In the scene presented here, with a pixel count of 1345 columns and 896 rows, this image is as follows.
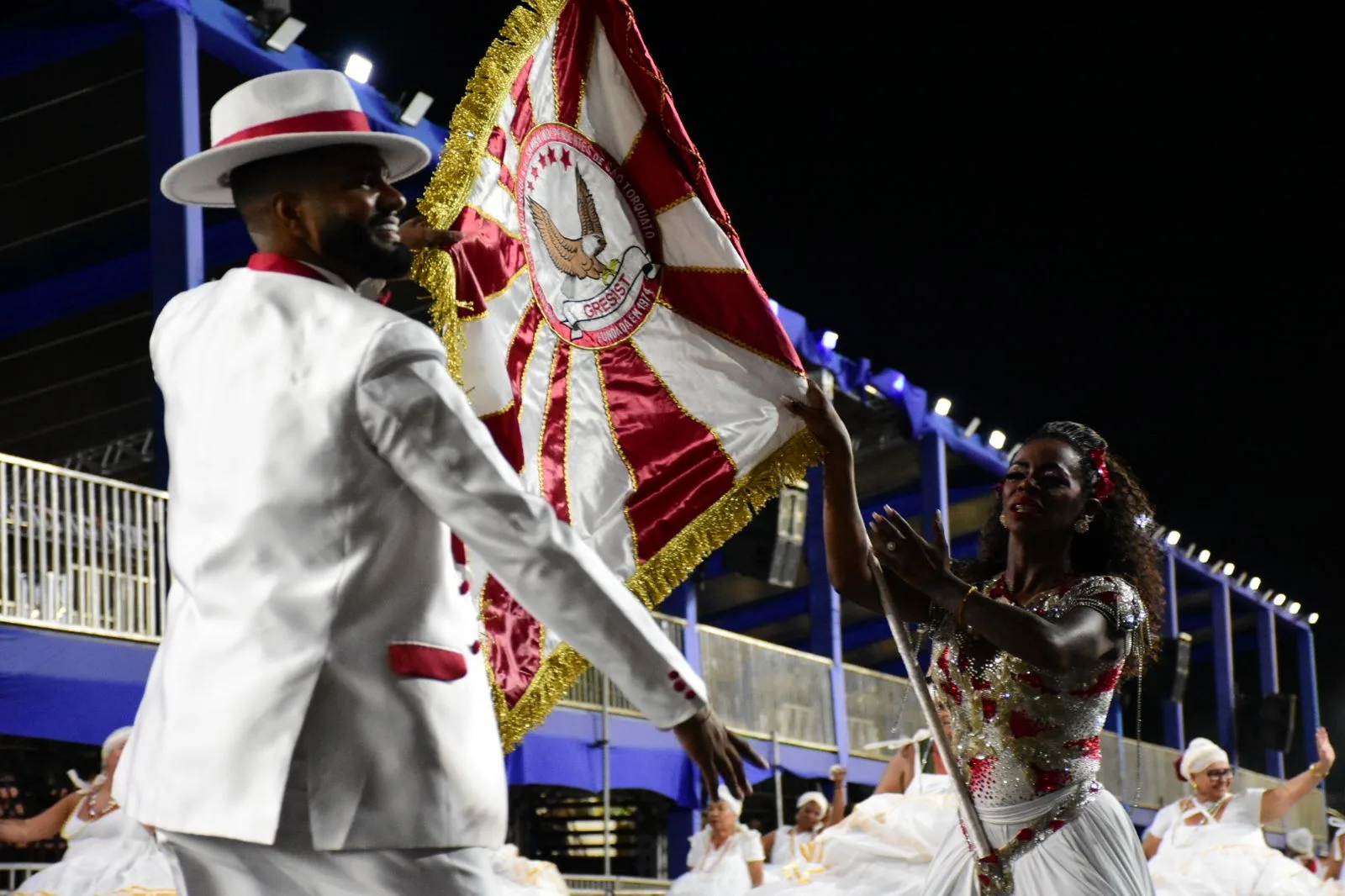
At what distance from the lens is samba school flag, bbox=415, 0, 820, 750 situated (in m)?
4.66

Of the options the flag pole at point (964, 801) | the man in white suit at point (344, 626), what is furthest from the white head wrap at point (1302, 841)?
the man in white suit at point (344, 626)

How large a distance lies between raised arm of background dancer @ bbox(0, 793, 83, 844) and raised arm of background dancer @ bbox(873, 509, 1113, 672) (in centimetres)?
605

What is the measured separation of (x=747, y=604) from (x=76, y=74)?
67.8ft

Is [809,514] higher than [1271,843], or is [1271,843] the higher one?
[809,514]

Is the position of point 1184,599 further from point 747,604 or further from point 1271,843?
point 747,604

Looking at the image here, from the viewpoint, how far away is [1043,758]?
384 centimetres

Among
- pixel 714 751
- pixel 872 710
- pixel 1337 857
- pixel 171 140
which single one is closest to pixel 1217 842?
pixel 1337 857

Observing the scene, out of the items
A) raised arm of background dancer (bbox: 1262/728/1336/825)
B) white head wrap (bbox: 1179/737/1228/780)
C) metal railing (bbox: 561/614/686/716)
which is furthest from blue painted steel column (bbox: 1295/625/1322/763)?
raised arm of background dancer (bbox: 1262/728/1336/825)

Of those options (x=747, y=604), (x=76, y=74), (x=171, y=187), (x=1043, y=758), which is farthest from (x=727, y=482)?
(x=747, y=604)

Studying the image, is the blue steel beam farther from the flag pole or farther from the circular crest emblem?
the flag pole

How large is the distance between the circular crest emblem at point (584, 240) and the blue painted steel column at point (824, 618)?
49.0ft

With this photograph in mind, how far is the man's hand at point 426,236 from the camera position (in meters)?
4.32

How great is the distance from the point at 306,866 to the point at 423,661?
0.30m

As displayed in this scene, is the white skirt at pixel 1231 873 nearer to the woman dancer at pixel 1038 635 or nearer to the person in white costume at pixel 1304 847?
the person in white costume at pixel 1304 847
